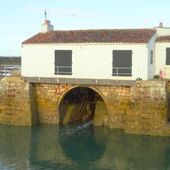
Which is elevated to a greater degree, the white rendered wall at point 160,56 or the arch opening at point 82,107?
the white rendered wall at point 160,56

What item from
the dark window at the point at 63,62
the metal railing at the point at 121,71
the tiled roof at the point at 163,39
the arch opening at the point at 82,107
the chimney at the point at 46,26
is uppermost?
the chimney at the point at 46,26

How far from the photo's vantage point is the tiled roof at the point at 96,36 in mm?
31938

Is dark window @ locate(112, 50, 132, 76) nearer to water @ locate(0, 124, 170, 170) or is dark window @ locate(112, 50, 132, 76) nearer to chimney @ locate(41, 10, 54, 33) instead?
water @ locate(0, 124, 170, 170)

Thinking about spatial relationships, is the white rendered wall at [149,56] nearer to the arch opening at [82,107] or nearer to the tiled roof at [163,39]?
the tiled roof at [163,39]

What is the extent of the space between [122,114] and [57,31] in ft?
31.6

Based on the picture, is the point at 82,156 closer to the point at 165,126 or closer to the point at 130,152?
the point at 130,152

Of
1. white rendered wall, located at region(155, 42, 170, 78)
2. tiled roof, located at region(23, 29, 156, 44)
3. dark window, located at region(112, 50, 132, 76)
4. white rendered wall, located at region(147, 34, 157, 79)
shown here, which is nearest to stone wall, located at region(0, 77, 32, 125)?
Answer: tiled roof, located at region(23, 29, 156, 44)

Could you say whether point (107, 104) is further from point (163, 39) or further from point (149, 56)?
point (163, 39)

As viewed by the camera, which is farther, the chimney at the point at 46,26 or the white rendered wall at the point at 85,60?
the chimney at the point at 46,26

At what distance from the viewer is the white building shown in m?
31.4

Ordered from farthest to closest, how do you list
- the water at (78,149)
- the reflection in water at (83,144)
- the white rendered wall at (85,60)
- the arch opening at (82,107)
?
the arch opening at (82,107), the white rendered wall at (85,60), the reflection in water at (83,144), the water at (78,149)

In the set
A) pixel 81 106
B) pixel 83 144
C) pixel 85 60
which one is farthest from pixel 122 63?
pixel 81 106

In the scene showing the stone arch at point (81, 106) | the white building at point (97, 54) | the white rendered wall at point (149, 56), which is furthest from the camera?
the stone arch at point (81, 106)

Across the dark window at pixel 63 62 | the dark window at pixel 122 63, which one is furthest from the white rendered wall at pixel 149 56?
the dark window at pixel 63 62
